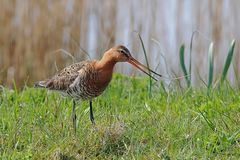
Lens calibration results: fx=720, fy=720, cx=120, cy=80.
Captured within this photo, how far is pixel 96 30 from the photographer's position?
8.33m

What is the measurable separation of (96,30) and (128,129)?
3771mm

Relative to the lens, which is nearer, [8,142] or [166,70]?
[8,142]

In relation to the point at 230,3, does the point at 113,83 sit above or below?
below

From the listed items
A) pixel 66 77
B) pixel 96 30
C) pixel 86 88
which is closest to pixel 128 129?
pixel 86 88

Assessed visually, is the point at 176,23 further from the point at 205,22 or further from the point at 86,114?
the point at 86,114

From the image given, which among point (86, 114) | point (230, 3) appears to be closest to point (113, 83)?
point (86, 114)

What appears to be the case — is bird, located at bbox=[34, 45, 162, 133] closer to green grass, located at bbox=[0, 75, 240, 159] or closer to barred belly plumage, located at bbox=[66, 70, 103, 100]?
barred belly plumage, located at bbox=[66, 70, 103, 100]

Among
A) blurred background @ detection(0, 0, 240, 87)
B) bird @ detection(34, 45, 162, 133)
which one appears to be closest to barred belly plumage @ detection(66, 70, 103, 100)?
bird @ detection(34, 45, 162, 133)

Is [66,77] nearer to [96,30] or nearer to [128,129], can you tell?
[128,129]

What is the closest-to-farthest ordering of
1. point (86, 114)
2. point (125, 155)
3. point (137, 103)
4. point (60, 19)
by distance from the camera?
point (125, 155) < point (86, 114) < point (137, 103) < point (60, 19)

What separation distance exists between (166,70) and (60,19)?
2383mm

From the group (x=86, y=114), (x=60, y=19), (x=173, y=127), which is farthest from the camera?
(x=60, y=19)

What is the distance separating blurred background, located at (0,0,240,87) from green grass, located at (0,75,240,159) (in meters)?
2.08

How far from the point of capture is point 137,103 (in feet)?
18.9
